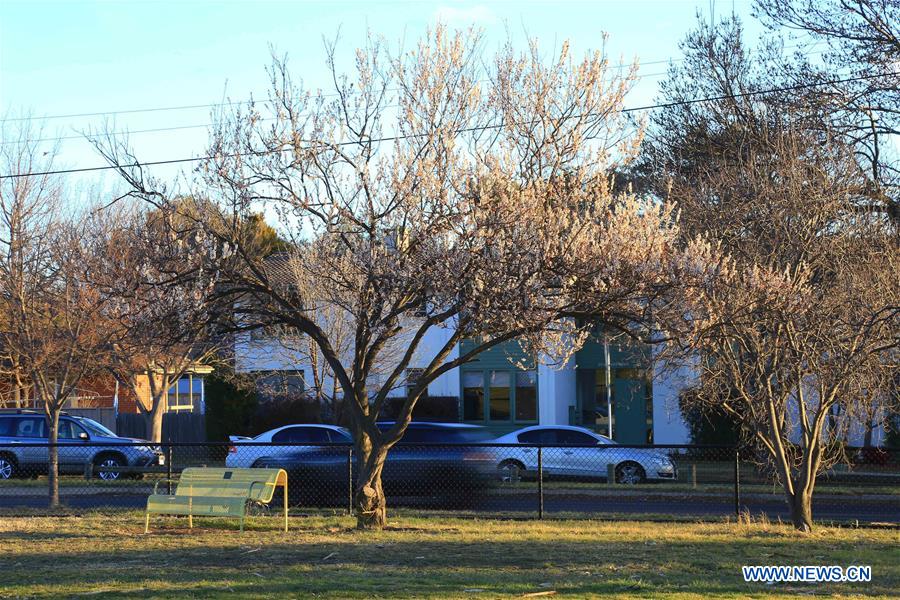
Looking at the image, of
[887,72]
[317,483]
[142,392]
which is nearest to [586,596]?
[317,483]

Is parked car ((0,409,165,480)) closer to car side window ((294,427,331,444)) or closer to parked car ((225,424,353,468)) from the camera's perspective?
parked car ((225,424,353,468))

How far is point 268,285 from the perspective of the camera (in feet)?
37.6

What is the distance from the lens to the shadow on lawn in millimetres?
8266

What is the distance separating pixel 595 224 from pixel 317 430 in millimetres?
10532

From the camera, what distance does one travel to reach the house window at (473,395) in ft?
112

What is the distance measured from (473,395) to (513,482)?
1627 centimetres

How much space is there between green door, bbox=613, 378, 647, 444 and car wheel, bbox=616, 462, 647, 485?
1087cm

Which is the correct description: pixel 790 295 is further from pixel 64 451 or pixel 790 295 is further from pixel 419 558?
pixel 64 451

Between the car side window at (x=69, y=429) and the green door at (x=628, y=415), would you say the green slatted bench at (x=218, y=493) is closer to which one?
the car side window at (x=69, y=429)

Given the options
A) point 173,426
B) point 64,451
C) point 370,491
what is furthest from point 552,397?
point 370,491

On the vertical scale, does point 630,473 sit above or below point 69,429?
below

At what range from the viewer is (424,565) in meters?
9.41

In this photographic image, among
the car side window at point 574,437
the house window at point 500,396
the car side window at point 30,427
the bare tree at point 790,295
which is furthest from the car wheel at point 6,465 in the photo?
the house window at point 500,396

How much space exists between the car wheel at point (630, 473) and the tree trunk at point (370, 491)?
9.73 m
